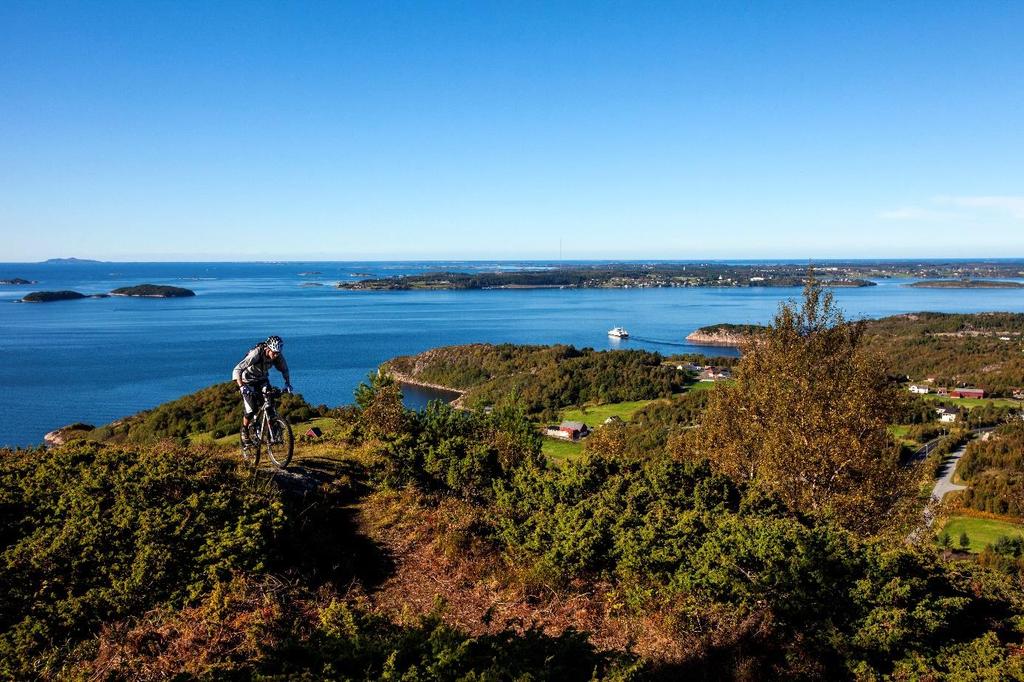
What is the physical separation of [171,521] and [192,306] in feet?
585

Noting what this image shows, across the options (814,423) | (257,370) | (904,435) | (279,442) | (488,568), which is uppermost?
(257,370)

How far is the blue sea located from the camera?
66375 mm

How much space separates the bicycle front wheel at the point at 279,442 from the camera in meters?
11.1

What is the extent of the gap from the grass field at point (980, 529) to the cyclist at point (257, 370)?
101 ft

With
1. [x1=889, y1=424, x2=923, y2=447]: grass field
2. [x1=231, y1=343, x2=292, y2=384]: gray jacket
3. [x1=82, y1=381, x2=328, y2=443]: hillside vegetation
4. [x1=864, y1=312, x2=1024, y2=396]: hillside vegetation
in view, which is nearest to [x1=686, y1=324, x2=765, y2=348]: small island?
[x1=864, y1=312, x2=1024, y2=396]: hillside vegetation

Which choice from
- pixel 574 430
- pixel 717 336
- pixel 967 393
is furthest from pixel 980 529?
pixel 717 336

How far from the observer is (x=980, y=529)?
105 feet

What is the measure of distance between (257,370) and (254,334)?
10631 centimetres

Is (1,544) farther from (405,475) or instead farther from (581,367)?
(581,367)

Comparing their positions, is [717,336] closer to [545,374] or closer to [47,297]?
[545,374]

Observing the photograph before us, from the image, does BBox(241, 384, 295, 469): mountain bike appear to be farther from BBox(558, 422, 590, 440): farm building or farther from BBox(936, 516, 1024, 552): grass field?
BBox(558, 422, 590, 440): farm building

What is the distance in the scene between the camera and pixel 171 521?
27.2 feet

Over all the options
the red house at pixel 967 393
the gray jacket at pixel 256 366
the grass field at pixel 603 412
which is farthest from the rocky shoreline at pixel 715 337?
the gray jacket at pixel 256 366

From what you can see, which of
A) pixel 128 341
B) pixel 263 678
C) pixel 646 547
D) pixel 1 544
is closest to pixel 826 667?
pixel 646 547
